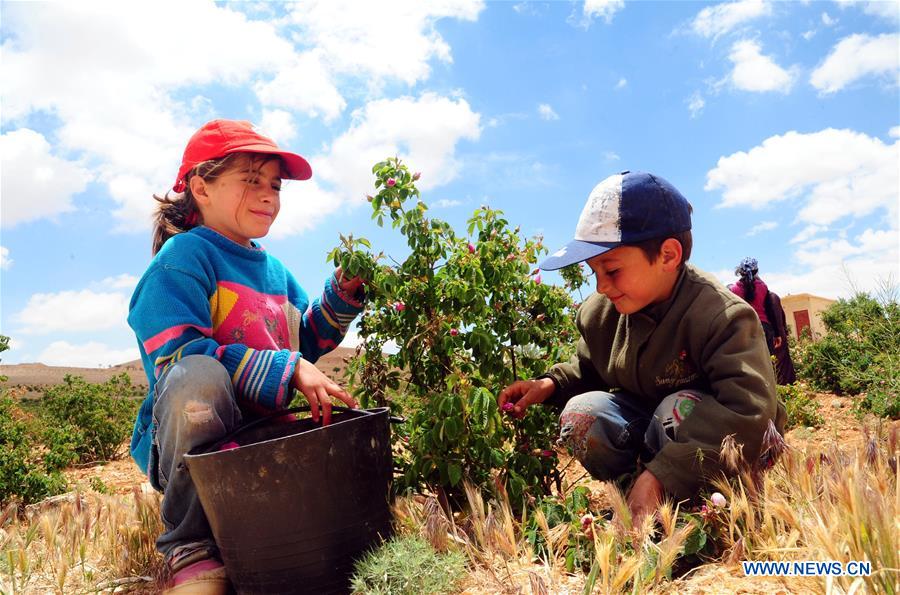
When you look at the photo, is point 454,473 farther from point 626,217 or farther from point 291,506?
point 626,217

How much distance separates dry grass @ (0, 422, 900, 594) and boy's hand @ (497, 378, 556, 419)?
45 centimetres

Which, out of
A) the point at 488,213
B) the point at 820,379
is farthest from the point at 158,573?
the point at 820,379

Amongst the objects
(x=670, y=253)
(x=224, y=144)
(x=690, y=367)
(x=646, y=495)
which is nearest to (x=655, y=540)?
(x=646, y=495)

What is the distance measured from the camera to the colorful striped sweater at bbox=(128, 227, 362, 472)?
256 cm

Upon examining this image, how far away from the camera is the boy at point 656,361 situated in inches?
97.9

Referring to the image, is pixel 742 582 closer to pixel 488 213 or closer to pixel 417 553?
pixel 417 553

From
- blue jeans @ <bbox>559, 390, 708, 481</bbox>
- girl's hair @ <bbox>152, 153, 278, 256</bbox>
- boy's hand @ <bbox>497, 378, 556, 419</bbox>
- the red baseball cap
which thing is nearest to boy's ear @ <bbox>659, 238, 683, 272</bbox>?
blue jeans @ <bbox>559, 390, 708, 481</bbox>

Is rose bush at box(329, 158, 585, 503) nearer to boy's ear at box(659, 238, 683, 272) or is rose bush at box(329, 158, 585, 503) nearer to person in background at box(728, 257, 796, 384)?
boy's ear at box(659, 238, 683, 272)

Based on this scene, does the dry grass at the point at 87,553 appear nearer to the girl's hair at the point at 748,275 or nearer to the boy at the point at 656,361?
the boy at the point at 656,361

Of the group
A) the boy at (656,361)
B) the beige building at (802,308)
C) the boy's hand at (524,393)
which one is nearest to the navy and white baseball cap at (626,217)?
the boy at (656,361)

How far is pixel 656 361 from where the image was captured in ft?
9.43

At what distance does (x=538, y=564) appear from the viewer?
7.89 ft

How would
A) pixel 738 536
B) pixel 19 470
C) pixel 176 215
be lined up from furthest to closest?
pixel 19 470
pixel 176 215
pixel 738 536

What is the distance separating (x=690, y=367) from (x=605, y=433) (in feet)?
1.46
